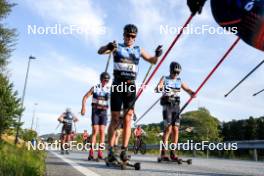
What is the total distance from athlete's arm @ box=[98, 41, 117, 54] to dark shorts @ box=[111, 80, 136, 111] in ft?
1.68

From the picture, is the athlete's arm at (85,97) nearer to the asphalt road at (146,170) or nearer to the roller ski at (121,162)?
the asphalt road at (146,170)

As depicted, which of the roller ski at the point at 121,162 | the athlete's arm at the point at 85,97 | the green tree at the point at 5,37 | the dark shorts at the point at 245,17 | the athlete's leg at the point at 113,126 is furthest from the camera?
the green tree at the point at 5,37

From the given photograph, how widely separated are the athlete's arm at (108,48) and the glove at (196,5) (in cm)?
299

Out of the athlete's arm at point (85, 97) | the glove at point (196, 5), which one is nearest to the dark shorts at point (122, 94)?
the glove at point (196, 5)

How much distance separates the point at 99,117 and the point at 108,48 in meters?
4.53

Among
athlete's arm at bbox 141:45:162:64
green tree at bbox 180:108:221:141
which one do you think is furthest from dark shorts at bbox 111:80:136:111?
green tree at bbox 180:108:221:141

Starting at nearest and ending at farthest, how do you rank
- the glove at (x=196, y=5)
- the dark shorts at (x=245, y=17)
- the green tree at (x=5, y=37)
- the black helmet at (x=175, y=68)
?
the dark shorts at (x=245, y=17)
the glove at (x=196, y=5)
the black helmet at (x=175, y=68)
the green tree at (x=5, y=37)

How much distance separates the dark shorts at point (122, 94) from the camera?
6.60m

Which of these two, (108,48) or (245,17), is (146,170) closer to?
(108,48)

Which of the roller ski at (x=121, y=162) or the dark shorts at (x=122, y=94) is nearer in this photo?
the roller ski at (x=121, y=162)

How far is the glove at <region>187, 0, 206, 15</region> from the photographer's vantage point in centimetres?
334

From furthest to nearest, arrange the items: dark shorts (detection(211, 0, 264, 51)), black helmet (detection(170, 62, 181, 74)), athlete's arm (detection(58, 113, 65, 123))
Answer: athlete's arm (detection(58, 113, 65, 123)), black helmet (detection(170, 62, 181, 74)), dark shorts (detection(211, 0, 264, 51))

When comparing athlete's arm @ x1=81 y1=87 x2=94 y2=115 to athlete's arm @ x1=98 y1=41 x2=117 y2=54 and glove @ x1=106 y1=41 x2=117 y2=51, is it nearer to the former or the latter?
athlete's arm @ x1=98 y1=41 x2=117 y2=54

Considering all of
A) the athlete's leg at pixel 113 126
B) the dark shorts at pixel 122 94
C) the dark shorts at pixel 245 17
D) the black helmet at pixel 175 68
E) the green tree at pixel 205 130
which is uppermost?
the green tree at pixel 205 130
